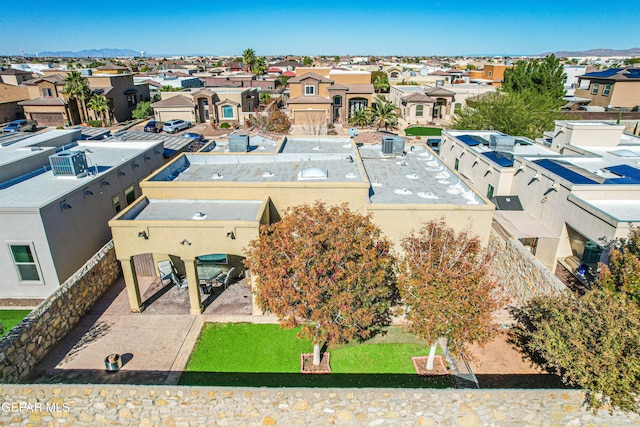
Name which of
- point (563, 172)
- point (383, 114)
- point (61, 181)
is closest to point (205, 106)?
point (383, 114)

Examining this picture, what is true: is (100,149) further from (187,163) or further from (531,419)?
(531,419)

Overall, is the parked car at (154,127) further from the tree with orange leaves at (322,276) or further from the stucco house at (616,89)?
the stucco house at (616,89)

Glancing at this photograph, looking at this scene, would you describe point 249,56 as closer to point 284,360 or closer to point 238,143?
point 238,143


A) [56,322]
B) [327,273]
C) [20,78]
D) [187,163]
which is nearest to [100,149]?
[187,163]

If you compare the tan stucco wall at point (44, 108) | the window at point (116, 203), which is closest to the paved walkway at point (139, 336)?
the window at point (116, 203)

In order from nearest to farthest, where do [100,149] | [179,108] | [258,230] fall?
[258,230] → [100,149] → [179,108]

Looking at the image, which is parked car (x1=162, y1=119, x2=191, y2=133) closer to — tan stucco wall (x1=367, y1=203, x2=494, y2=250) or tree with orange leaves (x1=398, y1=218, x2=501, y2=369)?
tan stucco wall (x1=367, y1=203, x2=494, y2=250)
